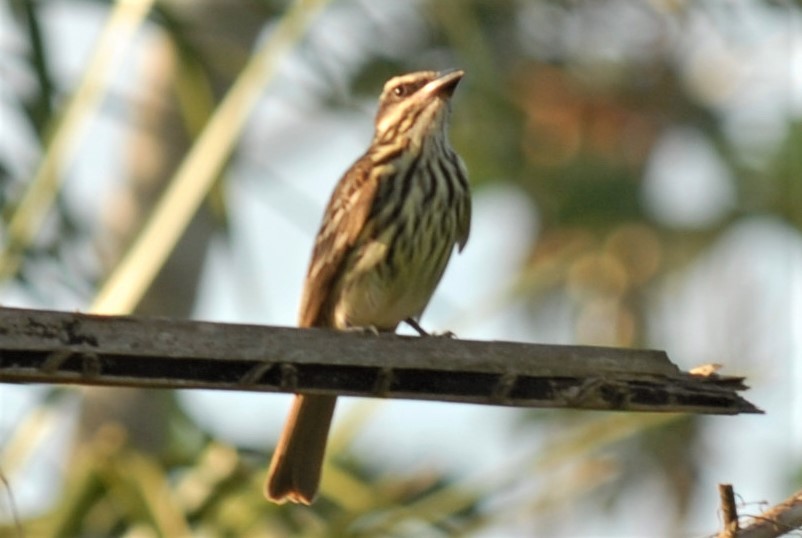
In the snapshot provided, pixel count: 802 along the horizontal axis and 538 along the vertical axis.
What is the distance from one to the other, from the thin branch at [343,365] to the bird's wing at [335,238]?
67.8 inches

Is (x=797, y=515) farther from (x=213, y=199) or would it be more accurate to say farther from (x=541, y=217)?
(x=541, y=217)

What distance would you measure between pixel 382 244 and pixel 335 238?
0.13 m

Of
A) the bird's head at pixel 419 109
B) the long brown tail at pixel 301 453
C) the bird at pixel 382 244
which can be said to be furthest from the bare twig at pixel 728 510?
the bird's head at pixel 419 109

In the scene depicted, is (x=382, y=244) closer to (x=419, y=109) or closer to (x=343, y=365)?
(x=419, y=109)

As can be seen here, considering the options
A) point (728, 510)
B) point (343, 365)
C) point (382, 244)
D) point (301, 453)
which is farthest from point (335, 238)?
point (728, 510)

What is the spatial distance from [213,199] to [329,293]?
1.74ft

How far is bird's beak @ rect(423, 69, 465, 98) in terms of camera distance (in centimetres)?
531

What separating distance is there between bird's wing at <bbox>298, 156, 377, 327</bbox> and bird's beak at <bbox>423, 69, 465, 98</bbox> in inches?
11.5

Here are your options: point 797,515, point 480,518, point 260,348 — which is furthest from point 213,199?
point 797,515

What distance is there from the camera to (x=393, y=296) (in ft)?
16.8

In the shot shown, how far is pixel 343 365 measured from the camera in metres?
3.24

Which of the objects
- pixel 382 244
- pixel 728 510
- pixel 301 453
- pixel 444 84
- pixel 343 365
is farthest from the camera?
pixel 444 84

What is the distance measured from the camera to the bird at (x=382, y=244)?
5051mm

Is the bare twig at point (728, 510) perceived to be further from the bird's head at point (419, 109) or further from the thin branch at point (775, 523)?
the bird's head at point (419, 109)
